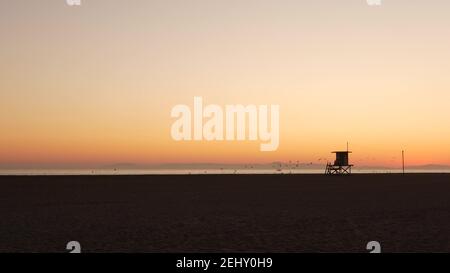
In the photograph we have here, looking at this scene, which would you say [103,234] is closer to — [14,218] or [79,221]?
[79,221]

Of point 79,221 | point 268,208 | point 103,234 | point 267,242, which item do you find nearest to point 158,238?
point 103,234

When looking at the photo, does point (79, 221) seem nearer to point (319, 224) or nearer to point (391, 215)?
point (319, 224)

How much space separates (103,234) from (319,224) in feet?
32.5

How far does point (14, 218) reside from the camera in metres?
26.2
